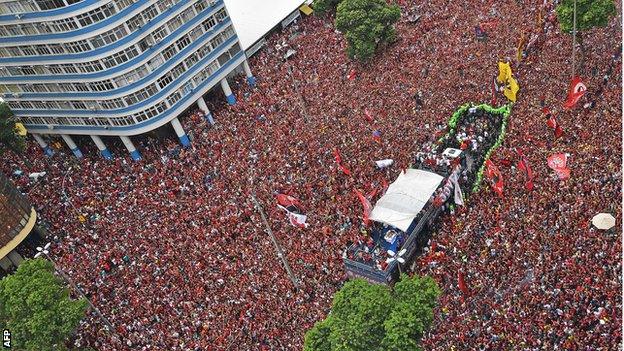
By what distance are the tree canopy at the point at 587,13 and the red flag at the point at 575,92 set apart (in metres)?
4.30

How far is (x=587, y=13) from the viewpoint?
121 ft

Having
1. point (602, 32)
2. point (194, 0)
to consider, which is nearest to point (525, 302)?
point (602, 32)

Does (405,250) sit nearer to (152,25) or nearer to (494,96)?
(494,96)

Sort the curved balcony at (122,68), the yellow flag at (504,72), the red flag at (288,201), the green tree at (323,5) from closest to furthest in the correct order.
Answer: the red flag at (288,201) < the yellow flag at (504,72) < the curved balcony at (122,68) < the green tree at (323,5)

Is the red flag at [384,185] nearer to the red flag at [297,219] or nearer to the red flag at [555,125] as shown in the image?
the red flag at [297,219]

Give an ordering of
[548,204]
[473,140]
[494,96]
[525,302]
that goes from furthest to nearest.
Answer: [494,96], [473,140], [548,204], [525,302]

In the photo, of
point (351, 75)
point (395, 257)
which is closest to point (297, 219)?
point (395, 257)

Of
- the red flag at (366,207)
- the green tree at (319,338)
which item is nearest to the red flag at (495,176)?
the red flag at (366,207)

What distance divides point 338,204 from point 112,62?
71.6 ft

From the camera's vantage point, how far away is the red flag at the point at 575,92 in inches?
1380

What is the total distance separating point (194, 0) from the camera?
49.2 meters

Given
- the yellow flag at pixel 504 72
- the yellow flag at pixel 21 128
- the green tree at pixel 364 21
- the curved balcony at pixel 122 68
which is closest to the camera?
the yellow flag at pixel 504 72

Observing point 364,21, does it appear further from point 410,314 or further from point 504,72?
point 410,314

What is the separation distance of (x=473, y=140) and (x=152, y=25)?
25.8 meters
